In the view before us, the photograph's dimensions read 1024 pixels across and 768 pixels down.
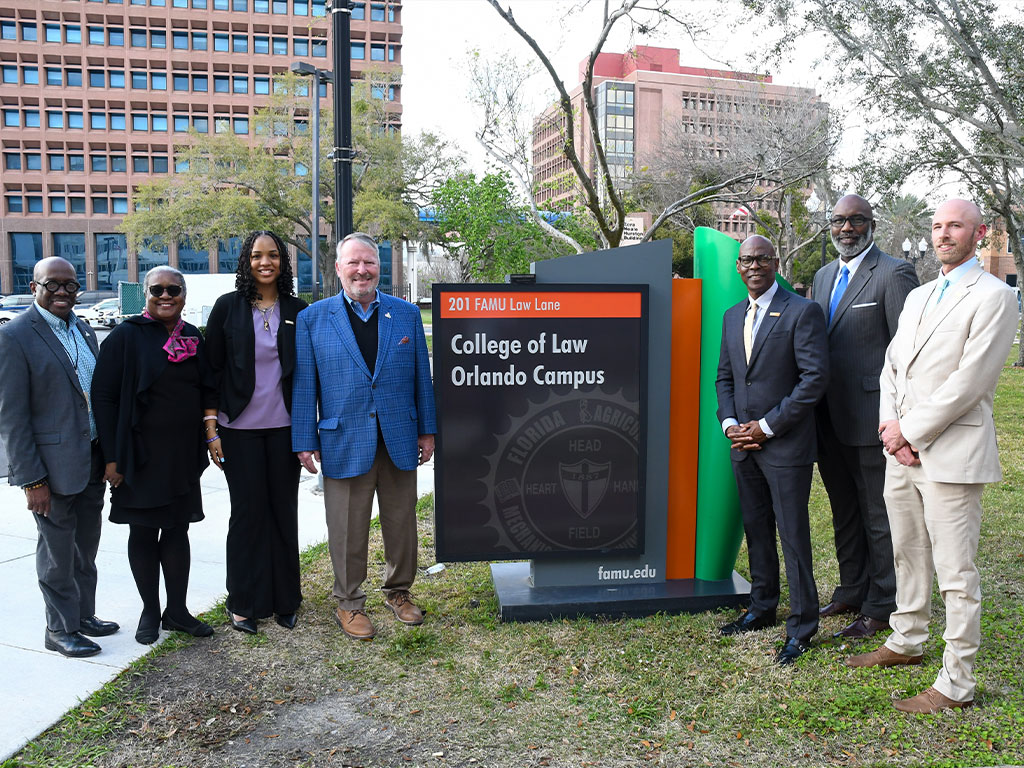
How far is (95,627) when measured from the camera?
428 cm

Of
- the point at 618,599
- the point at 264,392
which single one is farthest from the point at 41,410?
the point at 618,599

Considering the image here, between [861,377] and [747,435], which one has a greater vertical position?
[861,377]

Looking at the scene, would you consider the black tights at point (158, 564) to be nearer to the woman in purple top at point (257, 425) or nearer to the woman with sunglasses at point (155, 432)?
the woman with sunglasses at point (155, 432)

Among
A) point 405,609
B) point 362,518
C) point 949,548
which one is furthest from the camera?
point 405,609

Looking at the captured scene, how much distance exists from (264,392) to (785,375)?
109 inches

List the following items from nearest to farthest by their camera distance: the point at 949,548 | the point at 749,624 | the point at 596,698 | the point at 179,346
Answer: the point at 949,548 → the point at 596,698 → the point at 179,346 → the point at 749,624

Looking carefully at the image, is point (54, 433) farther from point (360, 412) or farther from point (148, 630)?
point (360, 412)

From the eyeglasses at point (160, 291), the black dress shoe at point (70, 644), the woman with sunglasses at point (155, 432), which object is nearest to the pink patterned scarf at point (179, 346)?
the woman with sunglasses at point (155, 432)

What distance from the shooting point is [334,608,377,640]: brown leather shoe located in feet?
14.2

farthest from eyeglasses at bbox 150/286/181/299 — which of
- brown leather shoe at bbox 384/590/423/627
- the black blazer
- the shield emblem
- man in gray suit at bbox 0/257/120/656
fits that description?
the shield emblem

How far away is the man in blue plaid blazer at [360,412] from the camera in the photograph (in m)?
4.28

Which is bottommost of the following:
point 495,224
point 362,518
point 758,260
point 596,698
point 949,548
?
point 596,698

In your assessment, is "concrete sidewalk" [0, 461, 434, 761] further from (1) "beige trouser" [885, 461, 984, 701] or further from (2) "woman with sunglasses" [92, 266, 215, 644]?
(1) "beige trouser" [885, 461, 984, 701]

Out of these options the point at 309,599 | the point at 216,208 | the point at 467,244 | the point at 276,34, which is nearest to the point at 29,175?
the point at 276,34
